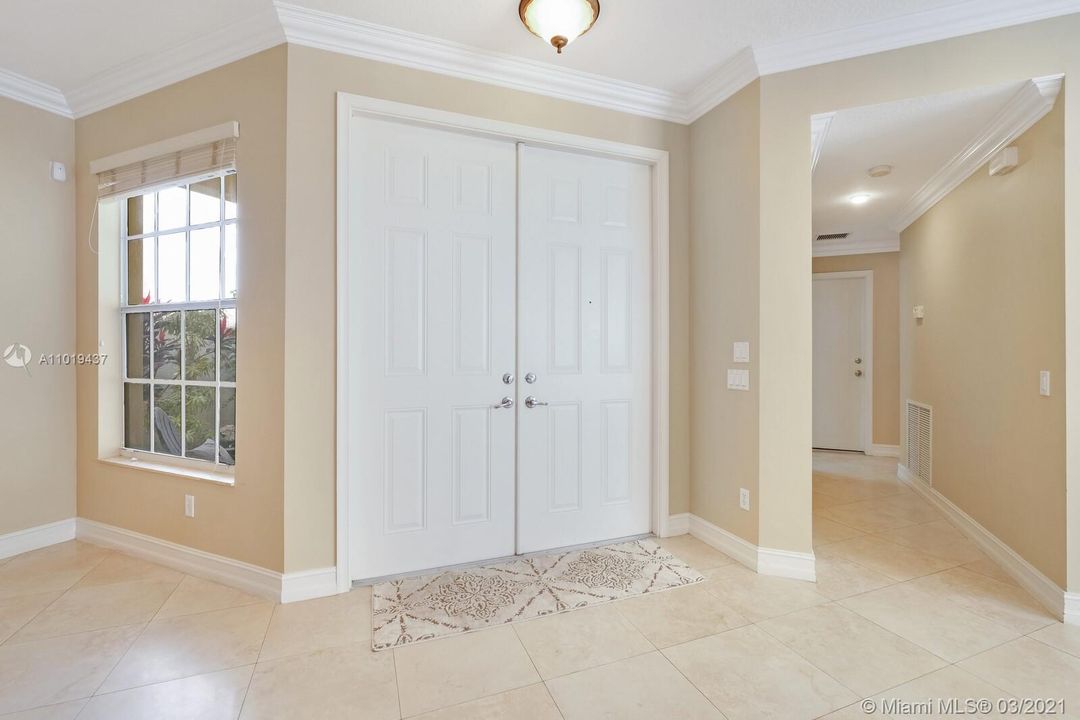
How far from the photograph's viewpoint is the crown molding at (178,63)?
7.31 feet

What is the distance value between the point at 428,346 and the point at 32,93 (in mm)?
2684

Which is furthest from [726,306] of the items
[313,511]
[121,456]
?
[121,456]

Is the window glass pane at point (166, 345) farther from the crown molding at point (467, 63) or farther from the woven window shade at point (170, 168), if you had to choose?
the crown molding at point (467, 63)

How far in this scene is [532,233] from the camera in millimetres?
2705

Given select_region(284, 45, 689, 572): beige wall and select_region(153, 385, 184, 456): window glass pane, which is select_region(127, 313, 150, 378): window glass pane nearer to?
select_region(153, 385, 184, 456): window glass pane

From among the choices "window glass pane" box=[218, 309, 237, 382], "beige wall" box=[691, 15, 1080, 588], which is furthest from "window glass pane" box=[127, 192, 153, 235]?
Answer: "beige wall" box=[691, 15, 1080, 588]

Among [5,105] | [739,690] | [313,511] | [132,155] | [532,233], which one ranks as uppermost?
[5,105]

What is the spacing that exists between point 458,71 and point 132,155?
1832 mm

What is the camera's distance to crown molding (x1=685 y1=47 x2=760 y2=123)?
2.49 metres

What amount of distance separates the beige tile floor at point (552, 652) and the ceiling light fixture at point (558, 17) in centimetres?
248

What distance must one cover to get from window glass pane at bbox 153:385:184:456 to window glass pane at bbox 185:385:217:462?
0.31 feet

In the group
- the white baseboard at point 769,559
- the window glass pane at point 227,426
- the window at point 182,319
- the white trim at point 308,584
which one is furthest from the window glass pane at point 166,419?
the white baseboard at point 769,559

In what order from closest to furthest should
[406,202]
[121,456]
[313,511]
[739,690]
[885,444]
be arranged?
[739,690] < [313,511] < [406,202] < [121,456] < [885,444]

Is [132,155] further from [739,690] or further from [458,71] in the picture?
[739,690]
